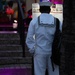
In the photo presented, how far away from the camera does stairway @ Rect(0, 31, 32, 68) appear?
11344 mm

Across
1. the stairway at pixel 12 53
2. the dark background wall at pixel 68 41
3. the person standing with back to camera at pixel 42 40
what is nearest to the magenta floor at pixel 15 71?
the stairway at pixel 12 53

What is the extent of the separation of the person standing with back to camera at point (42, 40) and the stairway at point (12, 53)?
4774 mm

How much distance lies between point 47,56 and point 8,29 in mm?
9751

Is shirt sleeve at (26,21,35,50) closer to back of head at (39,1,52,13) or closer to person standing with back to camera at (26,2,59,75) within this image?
person standing with back to camera at (26,2,59,75)

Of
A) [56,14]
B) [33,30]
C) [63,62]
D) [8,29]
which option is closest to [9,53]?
[56,14]

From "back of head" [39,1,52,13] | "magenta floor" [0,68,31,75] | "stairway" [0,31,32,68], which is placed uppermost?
"back of head" [39,1,52,13]

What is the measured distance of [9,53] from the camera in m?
11.8

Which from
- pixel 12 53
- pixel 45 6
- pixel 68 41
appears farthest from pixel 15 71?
pixel 68 41

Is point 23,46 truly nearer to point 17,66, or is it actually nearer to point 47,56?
point 17,66

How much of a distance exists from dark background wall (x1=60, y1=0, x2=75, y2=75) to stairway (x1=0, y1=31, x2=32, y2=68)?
21.9 ft

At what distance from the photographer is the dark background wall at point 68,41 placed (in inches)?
171

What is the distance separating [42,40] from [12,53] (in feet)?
18.5

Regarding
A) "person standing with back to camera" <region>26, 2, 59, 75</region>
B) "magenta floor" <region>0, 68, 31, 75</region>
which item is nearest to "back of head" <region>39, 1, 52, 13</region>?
"person standing with back to camera" <region>26, 2, 59, 75</region>

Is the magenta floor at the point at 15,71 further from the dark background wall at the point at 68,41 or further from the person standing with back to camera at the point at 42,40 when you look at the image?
the dark background wall at the point at 68,41
